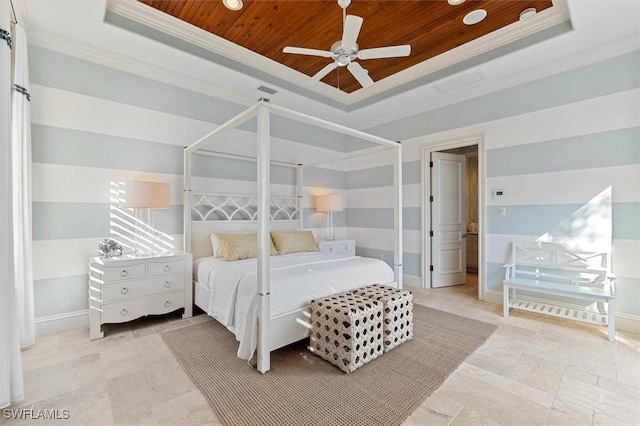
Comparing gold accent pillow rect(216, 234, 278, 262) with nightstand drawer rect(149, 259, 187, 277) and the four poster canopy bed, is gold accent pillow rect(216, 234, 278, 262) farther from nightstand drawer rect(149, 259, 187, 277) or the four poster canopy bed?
nightstand drawer rect(149, 259, 187, 277)

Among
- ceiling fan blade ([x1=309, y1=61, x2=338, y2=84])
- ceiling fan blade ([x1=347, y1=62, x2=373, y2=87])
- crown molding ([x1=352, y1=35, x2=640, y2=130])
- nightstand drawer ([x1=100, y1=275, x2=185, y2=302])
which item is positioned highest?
crown molding ([x1=352, y1=35, x2=640, y2=130])

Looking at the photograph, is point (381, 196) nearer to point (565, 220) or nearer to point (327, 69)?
point (565, 220)

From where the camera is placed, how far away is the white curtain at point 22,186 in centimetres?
233

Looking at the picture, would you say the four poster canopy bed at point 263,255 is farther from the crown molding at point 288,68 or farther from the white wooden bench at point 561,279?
the white wooden bench at point 561,279

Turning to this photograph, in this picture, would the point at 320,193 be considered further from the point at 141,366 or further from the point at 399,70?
the point at 141,366

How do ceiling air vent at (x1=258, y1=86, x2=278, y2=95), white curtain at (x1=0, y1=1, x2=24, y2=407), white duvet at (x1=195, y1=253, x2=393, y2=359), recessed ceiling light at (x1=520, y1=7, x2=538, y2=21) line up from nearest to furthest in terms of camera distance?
white curtain at (x1=0, y1=1, x2=24, y2=407) → white duvet at (x1=195, y1=253, x2=393, y2=359) → recessed ceiling light at (x1=520, y1=7, x2=538, y2=21) → ceiling air vent at (x1=258, y1=86, x2=278, y2=95)

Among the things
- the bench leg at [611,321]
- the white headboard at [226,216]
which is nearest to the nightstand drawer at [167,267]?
the white headboard at [226,216]

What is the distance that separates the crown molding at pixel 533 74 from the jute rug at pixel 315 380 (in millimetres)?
3046

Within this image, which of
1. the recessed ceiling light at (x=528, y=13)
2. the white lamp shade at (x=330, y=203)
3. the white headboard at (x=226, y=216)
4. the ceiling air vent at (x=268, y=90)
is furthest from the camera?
the white lamp shade at (x=330, y=203)

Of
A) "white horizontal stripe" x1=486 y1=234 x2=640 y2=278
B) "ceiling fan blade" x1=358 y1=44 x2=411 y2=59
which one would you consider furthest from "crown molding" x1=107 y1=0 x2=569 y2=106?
"white horizontal stripe" x1=486 y1=234 x2=640 y2=278

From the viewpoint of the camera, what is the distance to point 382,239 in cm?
512

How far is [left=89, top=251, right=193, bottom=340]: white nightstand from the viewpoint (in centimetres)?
264

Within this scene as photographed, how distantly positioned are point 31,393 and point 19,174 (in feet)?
5.61

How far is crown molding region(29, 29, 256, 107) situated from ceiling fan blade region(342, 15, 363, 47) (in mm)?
2166
